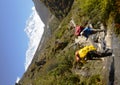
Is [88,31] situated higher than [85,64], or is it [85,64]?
[88,31]

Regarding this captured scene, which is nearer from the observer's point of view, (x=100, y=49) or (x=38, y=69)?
(x=100, y=49)

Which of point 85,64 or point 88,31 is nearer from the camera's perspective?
point 88,31

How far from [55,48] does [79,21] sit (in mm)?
3918

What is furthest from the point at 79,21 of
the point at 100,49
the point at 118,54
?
the point at 118,54

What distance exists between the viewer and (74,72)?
64.2 ft

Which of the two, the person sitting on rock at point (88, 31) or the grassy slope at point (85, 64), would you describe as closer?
the grassy slope at point (85, 64)

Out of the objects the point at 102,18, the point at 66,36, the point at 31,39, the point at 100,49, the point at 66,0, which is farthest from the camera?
the point at 31,39

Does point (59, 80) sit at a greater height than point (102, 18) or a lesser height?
lesser

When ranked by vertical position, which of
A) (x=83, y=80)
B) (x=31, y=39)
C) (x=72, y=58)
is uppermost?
(x=31, y=39)

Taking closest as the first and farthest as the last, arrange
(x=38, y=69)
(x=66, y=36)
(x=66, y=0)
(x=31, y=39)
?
(x=66, y=36)
(x=38, y=69)
(x=66, y=0)
(x=31, y=39)

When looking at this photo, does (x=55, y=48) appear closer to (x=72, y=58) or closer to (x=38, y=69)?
(x=38, y=69)

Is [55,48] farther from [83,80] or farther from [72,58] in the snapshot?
[83,80]

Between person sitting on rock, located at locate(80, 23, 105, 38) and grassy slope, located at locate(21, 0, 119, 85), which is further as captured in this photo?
person sitting on rock, located at locate(80, 23, 105, 38)

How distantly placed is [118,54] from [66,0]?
18136mm
